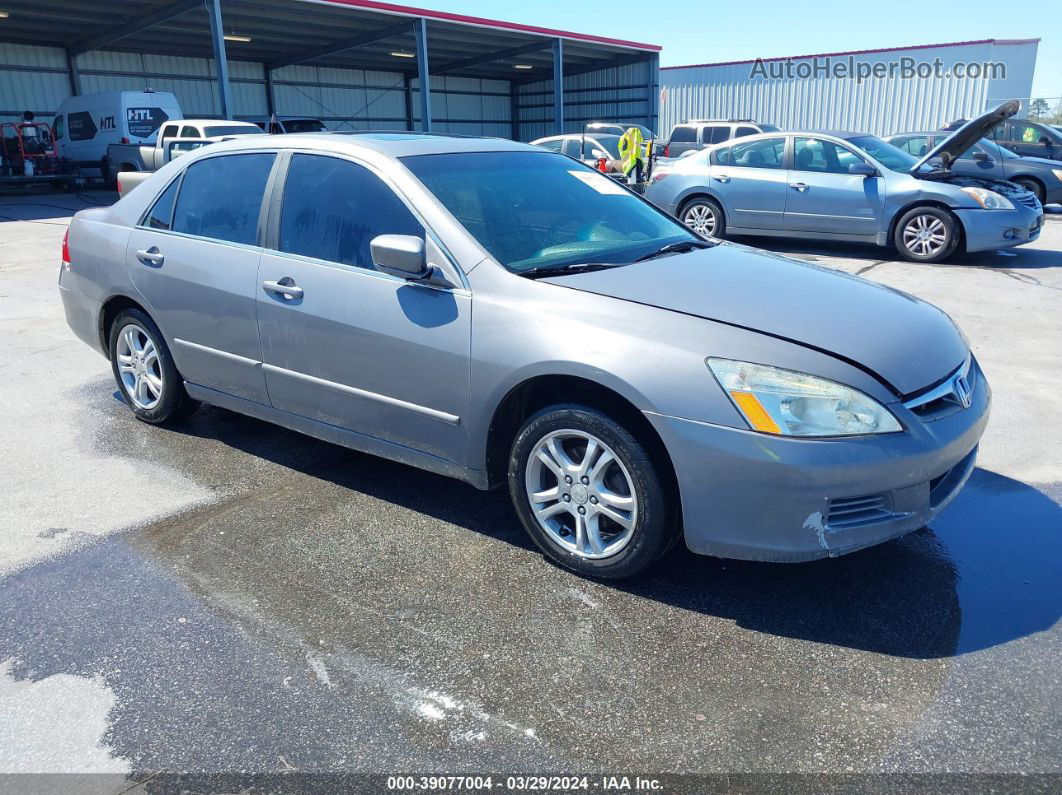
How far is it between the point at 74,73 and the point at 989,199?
2782 cm

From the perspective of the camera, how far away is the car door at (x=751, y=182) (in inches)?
435

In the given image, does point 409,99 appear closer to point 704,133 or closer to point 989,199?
point 704,133

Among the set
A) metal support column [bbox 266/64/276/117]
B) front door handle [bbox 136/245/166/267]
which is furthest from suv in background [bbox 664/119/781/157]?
front door handle [bbox 136/245/166/267]

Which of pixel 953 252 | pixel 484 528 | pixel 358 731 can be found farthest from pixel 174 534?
pixel 953 252

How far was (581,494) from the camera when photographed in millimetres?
3168

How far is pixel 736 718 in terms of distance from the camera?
247 centimetres

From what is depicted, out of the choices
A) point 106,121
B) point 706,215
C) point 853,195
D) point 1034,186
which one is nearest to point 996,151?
point 1034,186

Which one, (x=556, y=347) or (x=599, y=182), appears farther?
(x=599, y=182)

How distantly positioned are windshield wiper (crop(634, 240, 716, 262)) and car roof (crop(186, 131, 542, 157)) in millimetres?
913

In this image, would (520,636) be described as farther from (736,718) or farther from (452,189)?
(452,189)

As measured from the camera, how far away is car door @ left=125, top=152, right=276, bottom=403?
4105 millimetres

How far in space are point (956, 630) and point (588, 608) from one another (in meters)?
1.22

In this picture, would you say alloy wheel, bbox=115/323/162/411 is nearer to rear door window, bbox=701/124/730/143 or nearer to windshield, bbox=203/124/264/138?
windshield, bbox=203/124/264/138

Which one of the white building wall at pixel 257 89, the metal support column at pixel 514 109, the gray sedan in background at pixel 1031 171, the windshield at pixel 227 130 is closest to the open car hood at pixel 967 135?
the gray sedan in background at pixel 1031 171
